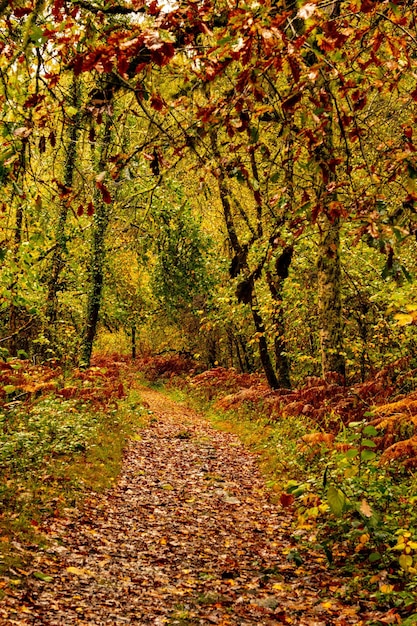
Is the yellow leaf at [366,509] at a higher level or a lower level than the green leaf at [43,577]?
higher

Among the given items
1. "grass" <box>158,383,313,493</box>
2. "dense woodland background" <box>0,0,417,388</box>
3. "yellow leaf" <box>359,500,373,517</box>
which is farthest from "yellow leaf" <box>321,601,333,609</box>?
"dense woodland background" <box>0,0,417,388</box>

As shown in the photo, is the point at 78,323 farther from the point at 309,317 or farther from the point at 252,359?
the point at 309,317

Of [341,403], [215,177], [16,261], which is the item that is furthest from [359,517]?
[16,261]

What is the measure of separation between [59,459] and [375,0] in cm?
751

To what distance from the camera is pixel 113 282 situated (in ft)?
85.0

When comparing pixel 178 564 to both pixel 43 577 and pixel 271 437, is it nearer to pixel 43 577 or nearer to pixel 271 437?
pixel 43 577

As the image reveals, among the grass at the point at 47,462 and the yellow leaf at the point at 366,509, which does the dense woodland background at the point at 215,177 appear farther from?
the grass at the point at 47,462

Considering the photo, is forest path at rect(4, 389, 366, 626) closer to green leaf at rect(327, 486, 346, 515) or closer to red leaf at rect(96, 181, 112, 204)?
green leaf at rect(327, 486, 346, 515)

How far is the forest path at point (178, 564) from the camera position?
5.00m

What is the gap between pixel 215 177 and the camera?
328 centimetres

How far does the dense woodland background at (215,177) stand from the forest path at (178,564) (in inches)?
107

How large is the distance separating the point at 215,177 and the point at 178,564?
4622 millimetres

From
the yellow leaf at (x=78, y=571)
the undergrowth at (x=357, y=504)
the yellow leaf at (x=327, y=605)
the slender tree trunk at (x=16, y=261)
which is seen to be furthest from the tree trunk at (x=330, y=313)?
the yellow leaf at (x=78, y=571)

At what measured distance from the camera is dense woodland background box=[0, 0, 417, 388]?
296 cm
